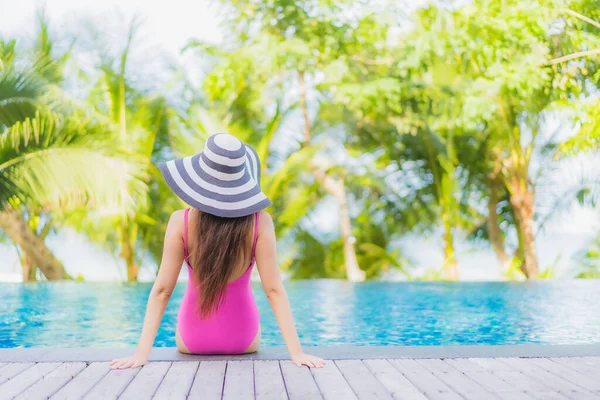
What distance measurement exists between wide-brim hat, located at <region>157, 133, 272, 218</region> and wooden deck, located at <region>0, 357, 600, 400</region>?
56 centimetres

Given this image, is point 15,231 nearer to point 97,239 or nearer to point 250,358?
point 97,239

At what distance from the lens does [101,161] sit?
8.00 meters

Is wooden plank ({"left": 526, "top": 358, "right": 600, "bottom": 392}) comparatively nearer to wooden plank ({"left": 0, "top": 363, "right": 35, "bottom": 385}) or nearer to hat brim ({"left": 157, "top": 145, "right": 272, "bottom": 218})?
hat brim ({"left": 157, "top": 145, "right": 272, "bottom": 218})

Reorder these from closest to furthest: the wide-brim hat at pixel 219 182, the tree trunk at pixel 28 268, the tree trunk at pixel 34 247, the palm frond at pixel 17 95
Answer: the wide-brim hat at pixel 219 182 → the palm frond at pixel 17 95 → the tree trunk at pixel 34 247 → the tree trunk at pixel 28 268

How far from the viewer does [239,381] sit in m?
2.21

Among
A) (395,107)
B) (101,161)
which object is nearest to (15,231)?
(101,161)

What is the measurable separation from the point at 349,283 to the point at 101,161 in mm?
3608

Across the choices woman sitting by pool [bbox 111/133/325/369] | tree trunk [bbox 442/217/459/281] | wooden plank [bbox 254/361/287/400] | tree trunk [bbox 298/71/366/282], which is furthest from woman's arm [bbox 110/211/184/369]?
tree trunk [bbox 298/71/366/282]

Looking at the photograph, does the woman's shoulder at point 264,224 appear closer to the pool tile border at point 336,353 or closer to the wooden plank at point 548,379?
the pool tile border at point 336,353

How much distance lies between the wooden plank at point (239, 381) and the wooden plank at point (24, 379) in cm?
62

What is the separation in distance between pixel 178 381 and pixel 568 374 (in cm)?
132

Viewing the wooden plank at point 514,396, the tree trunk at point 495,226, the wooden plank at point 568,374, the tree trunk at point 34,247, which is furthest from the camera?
the tree trunk at point 495,226

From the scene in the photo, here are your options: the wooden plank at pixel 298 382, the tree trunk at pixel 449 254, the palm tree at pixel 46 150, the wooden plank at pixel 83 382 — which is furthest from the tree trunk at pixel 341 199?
the wooden plank at pixel 83 382

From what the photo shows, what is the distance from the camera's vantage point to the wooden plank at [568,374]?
7.09 feet
